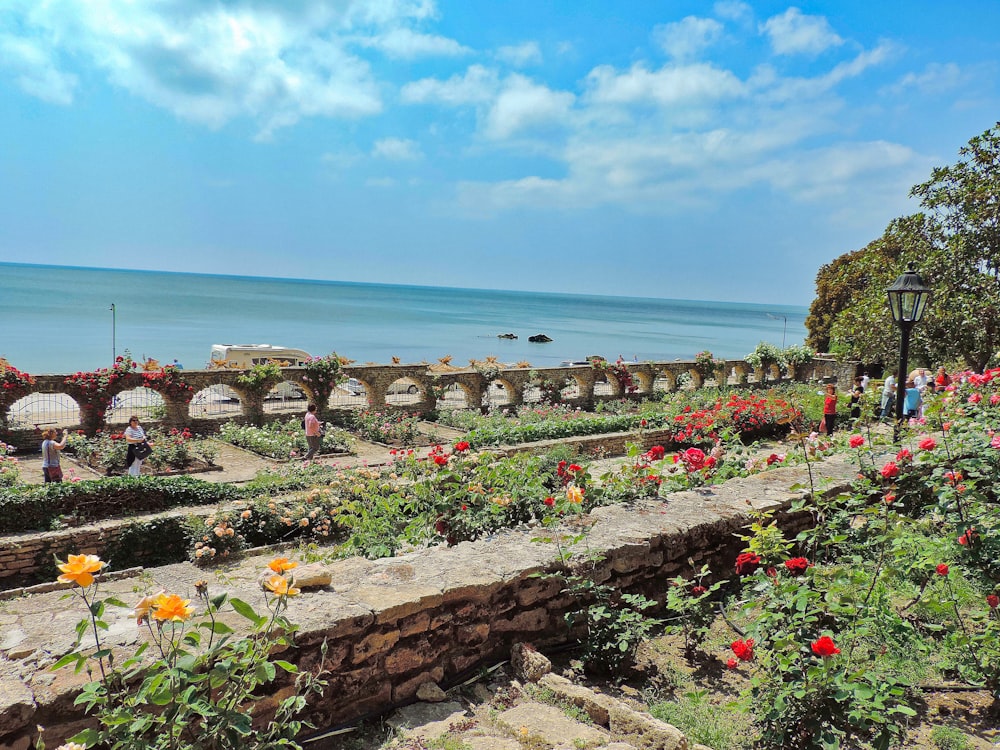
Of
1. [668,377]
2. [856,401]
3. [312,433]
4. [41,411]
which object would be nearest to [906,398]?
[856,401]

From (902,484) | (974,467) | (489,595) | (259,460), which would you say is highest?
(974,467)

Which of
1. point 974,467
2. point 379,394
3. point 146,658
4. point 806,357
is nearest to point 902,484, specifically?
Answer: point 974,467

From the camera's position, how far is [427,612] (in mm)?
3014

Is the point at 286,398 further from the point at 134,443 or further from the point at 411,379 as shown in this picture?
the point at 134,443

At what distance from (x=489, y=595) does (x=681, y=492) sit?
2214 millimetres

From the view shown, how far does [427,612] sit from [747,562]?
1931 mm

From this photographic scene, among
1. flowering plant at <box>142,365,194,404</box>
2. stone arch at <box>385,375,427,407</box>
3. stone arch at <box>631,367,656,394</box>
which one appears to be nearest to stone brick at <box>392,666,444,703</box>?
flowering plant at <box>142,365,194,404</box>

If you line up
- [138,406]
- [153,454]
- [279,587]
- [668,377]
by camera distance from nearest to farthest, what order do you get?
[279,587] → [153,454] → [138,406] → [668,377]

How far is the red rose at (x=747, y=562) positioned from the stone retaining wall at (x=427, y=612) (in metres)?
0.27

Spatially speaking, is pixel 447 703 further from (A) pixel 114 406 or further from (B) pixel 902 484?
(A) pixel 114 406

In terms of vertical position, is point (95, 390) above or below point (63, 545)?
above

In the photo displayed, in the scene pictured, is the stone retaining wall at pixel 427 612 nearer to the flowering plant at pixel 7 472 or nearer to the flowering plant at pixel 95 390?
the flowering plant at pixel 7 472

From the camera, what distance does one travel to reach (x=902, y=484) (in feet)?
14.6

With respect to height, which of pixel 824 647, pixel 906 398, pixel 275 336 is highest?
pixel 824 647
